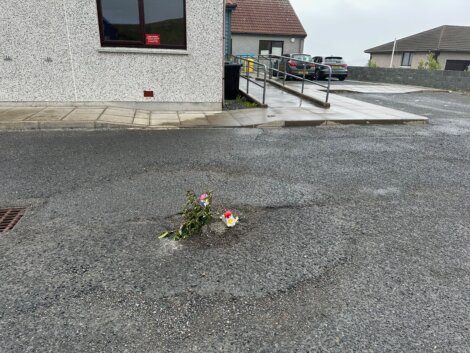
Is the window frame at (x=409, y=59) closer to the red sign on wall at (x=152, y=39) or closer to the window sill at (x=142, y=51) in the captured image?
the window sill at (x=142, y=51)

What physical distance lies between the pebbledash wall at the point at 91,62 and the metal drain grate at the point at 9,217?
549cm

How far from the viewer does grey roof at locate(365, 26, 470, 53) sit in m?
33.5

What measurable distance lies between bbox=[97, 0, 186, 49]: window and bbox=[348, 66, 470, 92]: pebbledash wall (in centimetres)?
1722

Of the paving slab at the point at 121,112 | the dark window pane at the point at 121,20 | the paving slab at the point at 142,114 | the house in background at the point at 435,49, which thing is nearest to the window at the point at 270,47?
the house in background at the point at 435,49

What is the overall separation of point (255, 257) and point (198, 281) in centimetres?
56

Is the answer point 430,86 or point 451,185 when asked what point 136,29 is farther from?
A: point 430,86

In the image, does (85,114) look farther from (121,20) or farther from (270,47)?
(270,47)

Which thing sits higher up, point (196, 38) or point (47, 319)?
point (196, 38)

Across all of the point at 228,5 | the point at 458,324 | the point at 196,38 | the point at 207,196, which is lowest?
the point at 458,324

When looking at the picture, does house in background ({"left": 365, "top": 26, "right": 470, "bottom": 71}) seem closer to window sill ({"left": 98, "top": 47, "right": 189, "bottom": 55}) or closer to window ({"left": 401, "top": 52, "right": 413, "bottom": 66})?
window ({"left": 401, "top": 52, "right": 413, "bottom": 66})

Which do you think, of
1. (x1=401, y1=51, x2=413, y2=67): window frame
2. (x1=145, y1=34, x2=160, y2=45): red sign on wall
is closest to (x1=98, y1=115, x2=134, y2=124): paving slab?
(x1=145, y1=34, x2=160, y2=45): red sign on wall

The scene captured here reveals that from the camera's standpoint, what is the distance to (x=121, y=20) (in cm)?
810

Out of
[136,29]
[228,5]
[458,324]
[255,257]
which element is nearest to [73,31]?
[136,29]

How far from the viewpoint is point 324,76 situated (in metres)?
23.0
